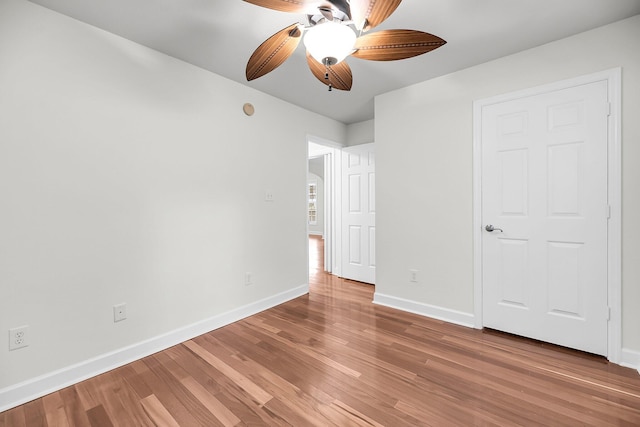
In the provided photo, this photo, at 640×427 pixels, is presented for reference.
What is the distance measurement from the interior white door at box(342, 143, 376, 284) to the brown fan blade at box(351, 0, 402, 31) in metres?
2.61

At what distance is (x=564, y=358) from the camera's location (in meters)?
2.05

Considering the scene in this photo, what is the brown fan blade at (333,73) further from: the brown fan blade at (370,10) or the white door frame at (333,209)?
the white door frame at (333,209)

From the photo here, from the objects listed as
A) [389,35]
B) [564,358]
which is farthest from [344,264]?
[389,35]

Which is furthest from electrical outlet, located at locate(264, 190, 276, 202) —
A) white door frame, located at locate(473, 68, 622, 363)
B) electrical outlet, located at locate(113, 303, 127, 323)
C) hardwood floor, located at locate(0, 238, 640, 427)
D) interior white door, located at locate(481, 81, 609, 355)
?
white door frame, located at locate(473, 68, 622, 363)

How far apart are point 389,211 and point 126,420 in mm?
2737

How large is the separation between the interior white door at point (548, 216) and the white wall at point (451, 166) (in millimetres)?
128

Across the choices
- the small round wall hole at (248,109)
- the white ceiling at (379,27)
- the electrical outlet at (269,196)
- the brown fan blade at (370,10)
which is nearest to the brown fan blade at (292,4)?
the brown fan blade at (370,10)

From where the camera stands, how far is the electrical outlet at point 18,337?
1618mm

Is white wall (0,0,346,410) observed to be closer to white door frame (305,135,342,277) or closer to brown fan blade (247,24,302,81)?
brown fan blade (247,24,302,81)

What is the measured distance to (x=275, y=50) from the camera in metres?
1.55

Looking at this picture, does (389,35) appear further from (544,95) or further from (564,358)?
(564,358)

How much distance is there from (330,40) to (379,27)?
93cm

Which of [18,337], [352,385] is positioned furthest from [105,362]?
[352,385]

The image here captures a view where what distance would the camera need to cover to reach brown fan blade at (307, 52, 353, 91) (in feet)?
5.50
